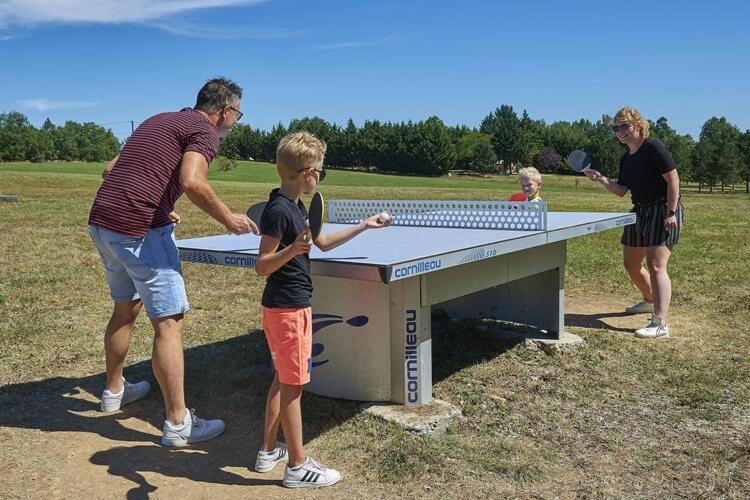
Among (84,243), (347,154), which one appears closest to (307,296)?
(84,243)

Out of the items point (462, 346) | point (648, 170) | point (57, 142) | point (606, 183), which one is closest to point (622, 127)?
point (648, 170)

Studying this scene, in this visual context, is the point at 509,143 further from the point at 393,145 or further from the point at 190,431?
the point at 190,431

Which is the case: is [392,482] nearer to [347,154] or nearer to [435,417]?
[435,417]

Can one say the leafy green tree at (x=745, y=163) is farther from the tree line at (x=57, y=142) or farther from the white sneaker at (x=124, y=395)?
the tree line at (x=57, y=142)

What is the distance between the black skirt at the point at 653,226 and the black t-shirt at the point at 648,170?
0.07m

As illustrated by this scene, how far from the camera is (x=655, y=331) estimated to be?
6254 millimetres

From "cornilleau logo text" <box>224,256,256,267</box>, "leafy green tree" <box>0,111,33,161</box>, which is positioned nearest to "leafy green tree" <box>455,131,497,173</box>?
"leafy green tree" <box>0,111,33,161</box>

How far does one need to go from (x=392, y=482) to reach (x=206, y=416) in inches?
62.4

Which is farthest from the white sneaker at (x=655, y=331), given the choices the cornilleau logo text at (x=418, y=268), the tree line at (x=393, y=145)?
the tree line at (x=393, y=145)

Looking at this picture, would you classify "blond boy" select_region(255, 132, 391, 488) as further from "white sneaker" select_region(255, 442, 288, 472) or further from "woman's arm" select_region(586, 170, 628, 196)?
"woman's arm" select_region(586, 170, 628, 196)

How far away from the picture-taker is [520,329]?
630 centimetres

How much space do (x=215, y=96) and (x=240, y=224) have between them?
2.82 feet

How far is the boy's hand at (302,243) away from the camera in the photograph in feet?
10.1

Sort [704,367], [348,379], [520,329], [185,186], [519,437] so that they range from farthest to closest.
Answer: [520,329], [704,367], [348,379], [519,437], [185,186]
